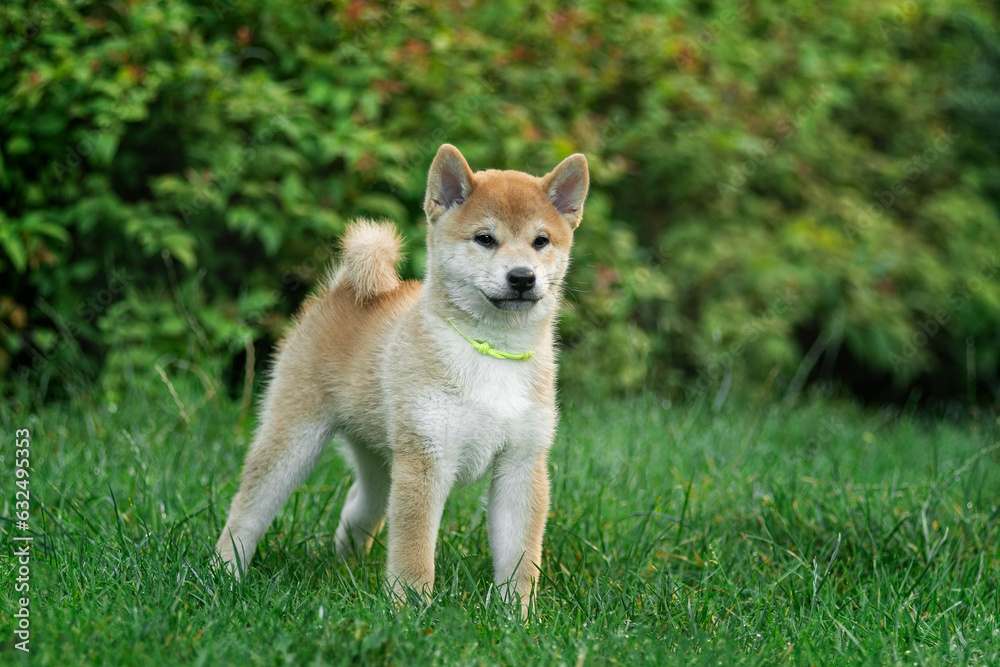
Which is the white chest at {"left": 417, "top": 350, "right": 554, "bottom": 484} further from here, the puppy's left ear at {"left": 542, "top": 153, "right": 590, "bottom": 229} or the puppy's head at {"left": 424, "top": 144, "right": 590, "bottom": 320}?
the puppy's left ear at {"left": 542, "top": 153, "right": 590, "bottom": 229}

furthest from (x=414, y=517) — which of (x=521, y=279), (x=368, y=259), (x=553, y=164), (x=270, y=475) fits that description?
(x=553, y=164)

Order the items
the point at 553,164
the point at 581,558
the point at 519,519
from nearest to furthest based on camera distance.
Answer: the point at 519,519
the point at 581,558
the point at 553,164

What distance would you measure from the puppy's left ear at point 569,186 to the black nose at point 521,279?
0.45 metres

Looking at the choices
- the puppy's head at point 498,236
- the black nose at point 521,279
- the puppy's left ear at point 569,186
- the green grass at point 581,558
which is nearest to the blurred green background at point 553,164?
the green grass at point 581,558

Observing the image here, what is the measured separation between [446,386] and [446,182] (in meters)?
0.75

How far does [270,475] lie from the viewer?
3.51 meters

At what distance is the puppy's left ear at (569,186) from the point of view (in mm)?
3410

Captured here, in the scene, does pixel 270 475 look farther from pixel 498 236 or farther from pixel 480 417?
pixel 498 236

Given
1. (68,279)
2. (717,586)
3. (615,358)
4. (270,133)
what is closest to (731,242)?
(615,358)

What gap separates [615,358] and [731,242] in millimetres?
1364

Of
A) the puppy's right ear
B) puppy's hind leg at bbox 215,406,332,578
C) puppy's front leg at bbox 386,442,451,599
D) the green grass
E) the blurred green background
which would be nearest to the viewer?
the green grass

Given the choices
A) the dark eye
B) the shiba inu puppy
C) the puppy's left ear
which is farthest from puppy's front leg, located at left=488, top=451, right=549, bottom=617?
the puppy's left ear

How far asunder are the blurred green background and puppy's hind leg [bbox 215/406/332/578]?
156 centimetres

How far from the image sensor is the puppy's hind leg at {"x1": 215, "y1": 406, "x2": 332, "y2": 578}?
348 cm
